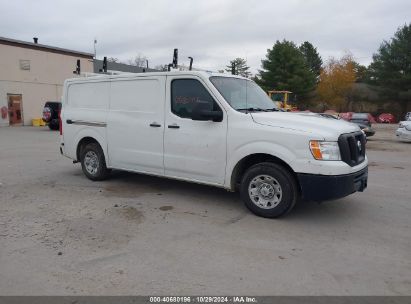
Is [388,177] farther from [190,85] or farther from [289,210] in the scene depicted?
[190,85]

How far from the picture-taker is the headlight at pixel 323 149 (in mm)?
5066

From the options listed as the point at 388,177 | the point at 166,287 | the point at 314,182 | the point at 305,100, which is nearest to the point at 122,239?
the point at 166,287

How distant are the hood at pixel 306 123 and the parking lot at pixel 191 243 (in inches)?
49.1

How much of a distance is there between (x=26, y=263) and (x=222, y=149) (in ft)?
9.78

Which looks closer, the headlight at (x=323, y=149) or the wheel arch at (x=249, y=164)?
the headlight at (x=323, y=149)

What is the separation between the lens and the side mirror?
19.0 feet

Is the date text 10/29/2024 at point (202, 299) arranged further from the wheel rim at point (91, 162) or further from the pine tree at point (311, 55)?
the pine tree at point (311, 55)

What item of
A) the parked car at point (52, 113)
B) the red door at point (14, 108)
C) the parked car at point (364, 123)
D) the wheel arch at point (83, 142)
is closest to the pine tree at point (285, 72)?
the parked car at point (364, 123)

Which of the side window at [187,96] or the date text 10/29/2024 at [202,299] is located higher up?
the side window at [187,96]

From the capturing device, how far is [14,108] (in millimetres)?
29578

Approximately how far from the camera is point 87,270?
3918mm

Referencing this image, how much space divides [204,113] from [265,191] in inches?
56.1

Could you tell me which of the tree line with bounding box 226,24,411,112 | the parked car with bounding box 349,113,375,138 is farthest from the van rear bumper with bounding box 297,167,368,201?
the tree line with bounding box 226,24,411,112

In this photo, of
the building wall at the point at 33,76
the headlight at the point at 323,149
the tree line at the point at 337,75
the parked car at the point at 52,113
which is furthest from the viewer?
the tree line at the point at 337,75
